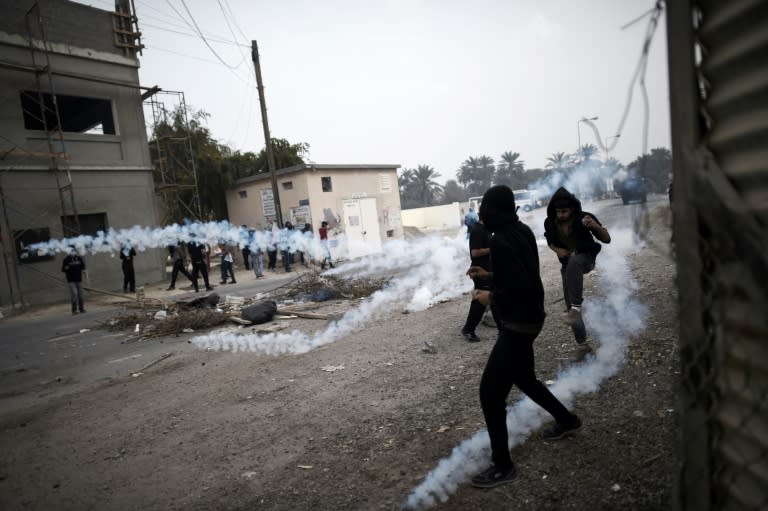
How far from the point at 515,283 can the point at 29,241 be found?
17858 millimetres

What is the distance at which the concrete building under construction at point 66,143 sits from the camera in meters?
14.7

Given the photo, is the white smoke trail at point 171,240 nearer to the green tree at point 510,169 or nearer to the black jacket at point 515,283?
the black jacket at point 515,283

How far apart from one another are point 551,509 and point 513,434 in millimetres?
842

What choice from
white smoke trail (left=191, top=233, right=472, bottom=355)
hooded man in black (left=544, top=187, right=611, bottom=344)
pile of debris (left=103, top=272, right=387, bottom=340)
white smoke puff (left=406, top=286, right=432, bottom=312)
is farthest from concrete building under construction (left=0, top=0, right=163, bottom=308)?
hooded man in black (left=544, top=187, right=611, bottom=344)

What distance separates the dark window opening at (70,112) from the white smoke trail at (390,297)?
12176mm

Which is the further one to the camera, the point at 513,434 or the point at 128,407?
the point at 128,407

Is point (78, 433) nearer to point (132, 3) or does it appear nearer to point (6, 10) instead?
point (6, 10)

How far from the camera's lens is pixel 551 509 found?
2.63 m

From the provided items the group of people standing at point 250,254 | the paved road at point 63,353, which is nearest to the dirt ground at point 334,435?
the paved road at point 63,353

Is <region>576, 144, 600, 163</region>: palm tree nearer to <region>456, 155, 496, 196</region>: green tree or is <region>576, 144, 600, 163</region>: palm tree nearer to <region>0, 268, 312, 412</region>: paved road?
<region>0, 268, 312, 412</region>: paved road

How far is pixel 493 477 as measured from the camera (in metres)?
2.91

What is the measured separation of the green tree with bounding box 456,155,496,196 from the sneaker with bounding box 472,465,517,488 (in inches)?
2805

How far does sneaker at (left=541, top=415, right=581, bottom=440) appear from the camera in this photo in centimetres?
329

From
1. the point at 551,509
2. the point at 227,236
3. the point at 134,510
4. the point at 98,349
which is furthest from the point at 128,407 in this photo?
the point at 227,236
